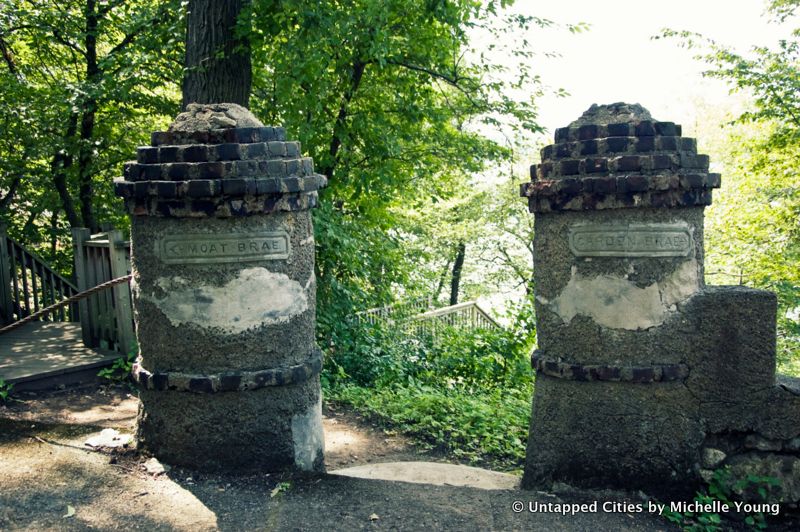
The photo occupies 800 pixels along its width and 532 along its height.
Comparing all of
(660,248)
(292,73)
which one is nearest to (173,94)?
(292,73)

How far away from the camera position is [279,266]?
13.9ft

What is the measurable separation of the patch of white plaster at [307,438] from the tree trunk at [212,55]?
16.3 ft

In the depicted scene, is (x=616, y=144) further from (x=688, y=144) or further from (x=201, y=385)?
(x=201, y=385)

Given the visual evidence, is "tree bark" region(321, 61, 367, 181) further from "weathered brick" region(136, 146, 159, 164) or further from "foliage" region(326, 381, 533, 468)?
"weathered brick" region(136, 146, 159, 164)

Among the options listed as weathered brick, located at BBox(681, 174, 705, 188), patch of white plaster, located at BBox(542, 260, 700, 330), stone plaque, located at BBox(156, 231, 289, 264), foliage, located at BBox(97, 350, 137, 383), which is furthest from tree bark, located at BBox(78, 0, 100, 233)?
weathered brick, located at BBox(681, 174, 705, 188)

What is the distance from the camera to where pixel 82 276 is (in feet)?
27.4

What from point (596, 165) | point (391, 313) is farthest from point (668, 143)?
point (391, 313)

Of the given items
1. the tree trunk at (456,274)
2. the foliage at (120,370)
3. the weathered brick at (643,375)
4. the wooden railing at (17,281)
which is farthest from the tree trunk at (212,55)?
the tree trunk at (456,274)

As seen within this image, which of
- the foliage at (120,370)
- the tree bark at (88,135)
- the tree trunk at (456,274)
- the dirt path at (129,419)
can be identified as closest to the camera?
the dirt path at (129,419)

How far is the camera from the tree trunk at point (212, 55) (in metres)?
8.30

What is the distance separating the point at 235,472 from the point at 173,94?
11556 millimetres

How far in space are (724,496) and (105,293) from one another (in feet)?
22.3

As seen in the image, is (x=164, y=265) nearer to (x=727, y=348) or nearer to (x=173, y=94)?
(x=727, y=348)

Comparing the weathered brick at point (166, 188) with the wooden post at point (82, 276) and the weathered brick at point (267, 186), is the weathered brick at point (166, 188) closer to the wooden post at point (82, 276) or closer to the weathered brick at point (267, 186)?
the weathered brick at point (267, 186)
